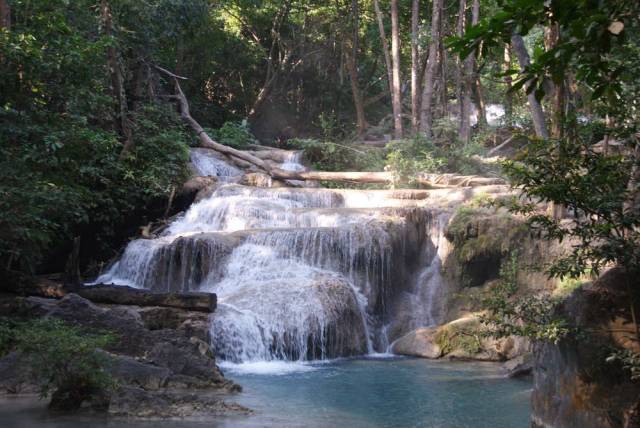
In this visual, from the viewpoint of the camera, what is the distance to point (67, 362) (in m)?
7.55

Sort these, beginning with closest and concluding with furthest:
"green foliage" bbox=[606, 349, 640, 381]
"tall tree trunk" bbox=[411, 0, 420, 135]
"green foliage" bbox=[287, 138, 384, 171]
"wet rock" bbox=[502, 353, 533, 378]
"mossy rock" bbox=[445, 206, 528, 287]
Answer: "green foliage" bbox=[606, 349, 640, 381] → "wet rock" bbox=[502, 353, 533, 378] → "mossy rock" bbox=[445, 206, 528, 287] → "green foliage" bbox=[287, 138, 384, 171] → "tall tree trunk" bbox=[411, 0, 420, 135]

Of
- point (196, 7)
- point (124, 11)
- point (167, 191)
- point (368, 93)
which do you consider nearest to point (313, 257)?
point (167, 191)

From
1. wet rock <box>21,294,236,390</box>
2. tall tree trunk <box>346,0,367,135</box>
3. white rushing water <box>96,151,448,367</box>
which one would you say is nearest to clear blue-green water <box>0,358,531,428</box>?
wet rock <box>21,294,236,390</box>

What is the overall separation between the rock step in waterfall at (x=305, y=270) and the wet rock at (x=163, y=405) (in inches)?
176

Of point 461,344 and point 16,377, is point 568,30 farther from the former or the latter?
point 461,344

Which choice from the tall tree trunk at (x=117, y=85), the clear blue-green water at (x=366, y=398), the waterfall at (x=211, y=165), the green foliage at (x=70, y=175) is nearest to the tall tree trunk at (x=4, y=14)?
the green foliage at (x=70, y=175)

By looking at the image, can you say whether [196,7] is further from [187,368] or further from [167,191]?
[187,368]

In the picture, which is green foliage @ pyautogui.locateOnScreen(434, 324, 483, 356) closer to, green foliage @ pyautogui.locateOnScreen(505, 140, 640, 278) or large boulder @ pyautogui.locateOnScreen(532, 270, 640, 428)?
large boulder @ pyautogui.locateOnScreen(532, 270, 640, 428)

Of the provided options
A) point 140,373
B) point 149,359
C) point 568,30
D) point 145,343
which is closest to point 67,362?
point 140,373

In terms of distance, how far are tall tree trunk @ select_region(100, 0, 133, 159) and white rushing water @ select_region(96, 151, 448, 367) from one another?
3.08 metres

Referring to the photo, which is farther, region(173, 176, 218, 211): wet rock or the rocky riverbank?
region(173, 176, 218, 211): wet rock

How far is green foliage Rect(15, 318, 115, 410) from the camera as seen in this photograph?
7398 mm

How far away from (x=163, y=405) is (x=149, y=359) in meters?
2.27

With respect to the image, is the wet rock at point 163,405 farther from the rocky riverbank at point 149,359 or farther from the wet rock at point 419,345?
the wet rock at point 419,345
